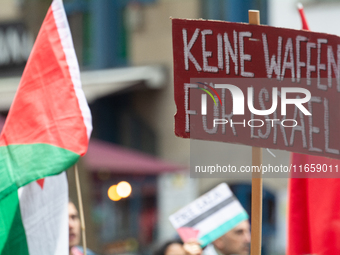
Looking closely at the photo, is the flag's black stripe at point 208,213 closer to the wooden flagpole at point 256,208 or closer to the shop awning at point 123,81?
the wooden flagpole at point 256,208

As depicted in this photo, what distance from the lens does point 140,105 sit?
10.7m

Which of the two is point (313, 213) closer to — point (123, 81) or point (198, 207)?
point (198, 207)

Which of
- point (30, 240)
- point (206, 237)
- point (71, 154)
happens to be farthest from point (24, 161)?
point (206, 237)

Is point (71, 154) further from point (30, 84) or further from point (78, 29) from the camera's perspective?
point (78, 29)

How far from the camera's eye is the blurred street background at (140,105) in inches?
330

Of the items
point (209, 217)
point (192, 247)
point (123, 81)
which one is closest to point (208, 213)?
point (209, 217)

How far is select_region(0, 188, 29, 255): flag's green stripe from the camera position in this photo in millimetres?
2481

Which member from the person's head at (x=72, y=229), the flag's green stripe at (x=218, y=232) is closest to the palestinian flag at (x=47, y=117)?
the person's head at (x=72, y=229)

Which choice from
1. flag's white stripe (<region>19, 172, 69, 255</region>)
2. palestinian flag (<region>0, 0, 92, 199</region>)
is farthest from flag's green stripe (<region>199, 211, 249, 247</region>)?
palestinian flag (<region>0, 0, 92, 199</region>)

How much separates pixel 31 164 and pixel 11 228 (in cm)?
31

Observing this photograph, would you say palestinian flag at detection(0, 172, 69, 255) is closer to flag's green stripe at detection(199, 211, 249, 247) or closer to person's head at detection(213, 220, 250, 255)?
flag's green stripe at detection(199, 211, 249, 247)

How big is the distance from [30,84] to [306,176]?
1457mm

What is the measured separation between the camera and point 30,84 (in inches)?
107

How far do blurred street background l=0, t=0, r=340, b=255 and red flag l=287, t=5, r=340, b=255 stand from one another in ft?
16.0
